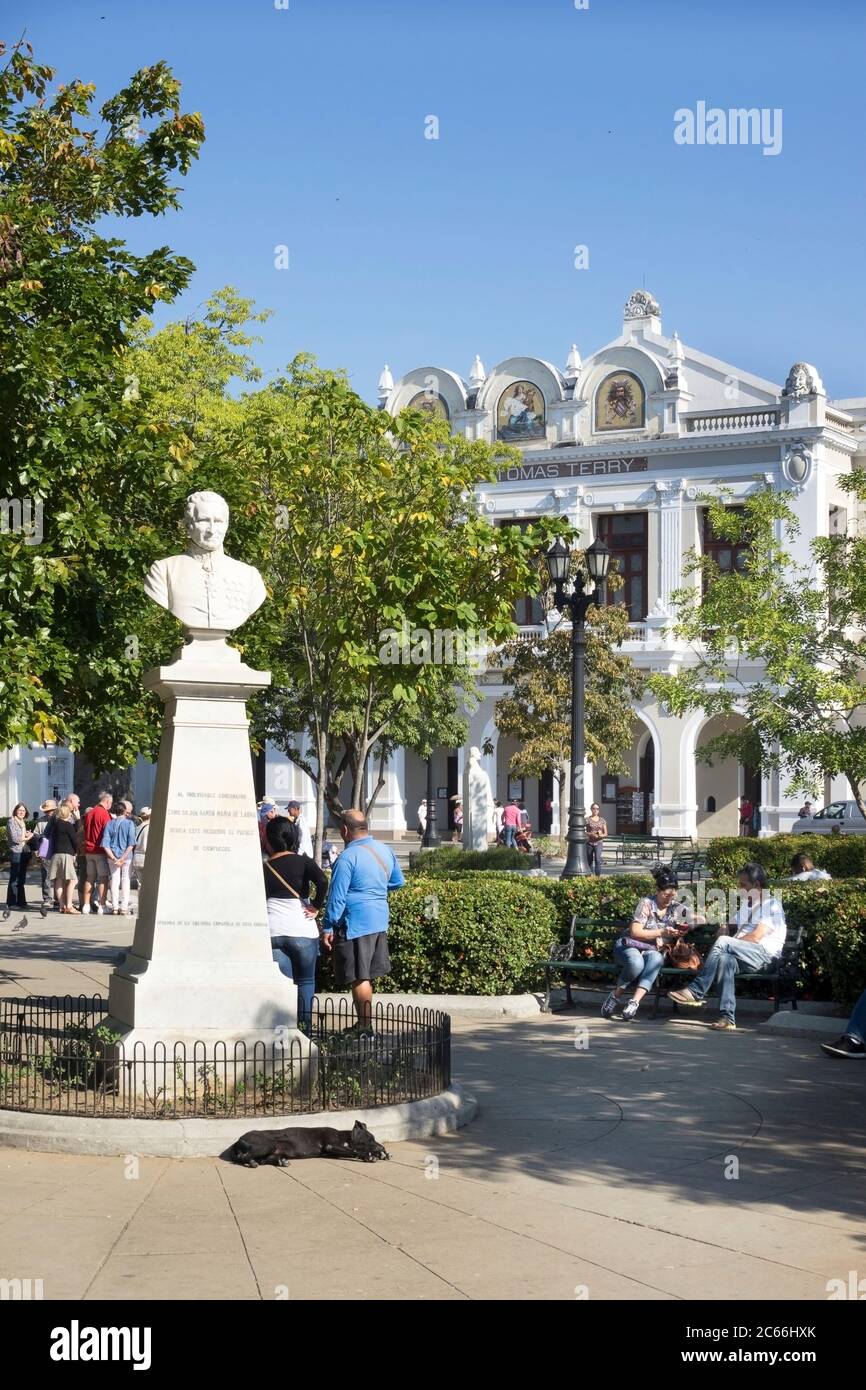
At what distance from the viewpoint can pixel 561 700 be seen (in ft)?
122

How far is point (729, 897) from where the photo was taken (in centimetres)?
1529

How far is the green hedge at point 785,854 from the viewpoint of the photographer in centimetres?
2636

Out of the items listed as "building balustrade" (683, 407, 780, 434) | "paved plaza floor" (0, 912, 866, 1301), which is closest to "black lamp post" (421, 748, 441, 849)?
"building balustrade" (683, 407, 780, 434)

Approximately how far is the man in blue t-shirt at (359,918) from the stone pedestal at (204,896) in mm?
1160

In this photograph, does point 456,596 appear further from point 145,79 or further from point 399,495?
point 145,79

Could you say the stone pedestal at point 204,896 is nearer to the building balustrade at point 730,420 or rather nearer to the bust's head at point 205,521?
the bust's head at point 205,521

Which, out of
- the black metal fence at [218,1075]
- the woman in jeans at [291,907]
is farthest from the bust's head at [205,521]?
the black metal fence at [218,1075]

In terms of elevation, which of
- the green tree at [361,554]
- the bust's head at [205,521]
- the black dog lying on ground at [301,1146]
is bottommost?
the black dog lying on ground at [301,1146]

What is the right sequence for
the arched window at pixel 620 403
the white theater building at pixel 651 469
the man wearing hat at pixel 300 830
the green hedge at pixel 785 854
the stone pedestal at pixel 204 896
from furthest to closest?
the arched window at pixel 620 403, the white theater building at pixel 651 469, the green hedge at pixel 785 854, the man wearing hat at pixel 300 830, the stone pedestal at pixel 204 896

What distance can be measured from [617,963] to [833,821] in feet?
79.1

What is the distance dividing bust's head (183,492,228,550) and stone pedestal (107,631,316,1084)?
65 cm

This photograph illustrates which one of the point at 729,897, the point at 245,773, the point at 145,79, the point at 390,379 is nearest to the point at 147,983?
the point at 245,773
